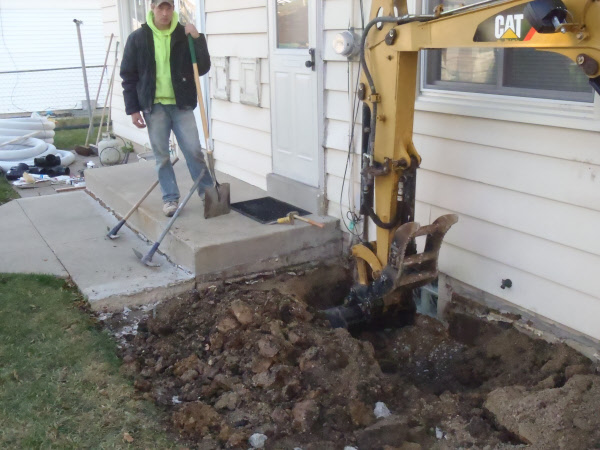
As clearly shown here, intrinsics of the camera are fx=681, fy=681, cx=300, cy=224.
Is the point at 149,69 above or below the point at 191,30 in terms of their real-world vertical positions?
below

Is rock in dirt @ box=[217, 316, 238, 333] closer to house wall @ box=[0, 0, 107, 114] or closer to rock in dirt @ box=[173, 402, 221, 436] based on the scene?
rock in dirt @ box=[173, 402, 221, 436]

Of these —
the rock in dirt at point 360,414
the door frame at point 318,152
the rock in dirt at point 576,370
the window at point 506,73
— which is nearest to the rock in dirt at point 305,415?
the rock in dirt at point 360,414

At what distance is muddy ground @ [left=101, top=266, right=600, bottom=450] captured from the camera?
344cm

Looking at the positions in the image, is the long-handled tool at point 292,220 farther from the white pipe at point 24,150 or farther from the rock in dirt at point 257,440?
the white pipe at point 24,150

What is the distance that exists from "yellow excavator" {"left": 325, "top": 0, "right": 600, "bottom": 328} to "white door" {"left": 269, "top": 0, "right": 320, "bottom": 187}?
143 cm

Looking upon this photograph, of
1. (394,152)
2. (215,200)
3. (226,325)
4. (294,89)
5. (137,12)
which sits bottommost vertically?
(226,325)

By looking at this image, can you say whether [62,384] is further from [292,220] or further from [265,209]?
[265,209]

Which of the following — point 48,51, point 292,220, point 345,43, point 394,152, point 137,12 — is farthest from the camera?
point 48,51

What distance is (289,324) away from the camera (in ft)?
14.8

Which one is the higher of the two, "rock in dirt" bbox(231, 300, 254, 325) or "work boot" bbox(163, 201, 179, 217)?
"work boot" bbox(163, 201, 179, 217)

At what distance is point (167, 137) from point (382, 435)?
12.4ft

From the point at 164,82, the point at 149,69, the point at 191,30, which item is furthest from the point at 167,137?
the point at 191,30

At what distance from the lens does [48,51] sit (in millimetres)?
22516

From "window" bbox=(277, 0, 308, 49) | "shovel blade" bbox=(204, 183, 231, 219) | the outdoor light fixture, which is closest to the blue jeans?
"shovel blade" bbox=(204, 183, 231, 219)
